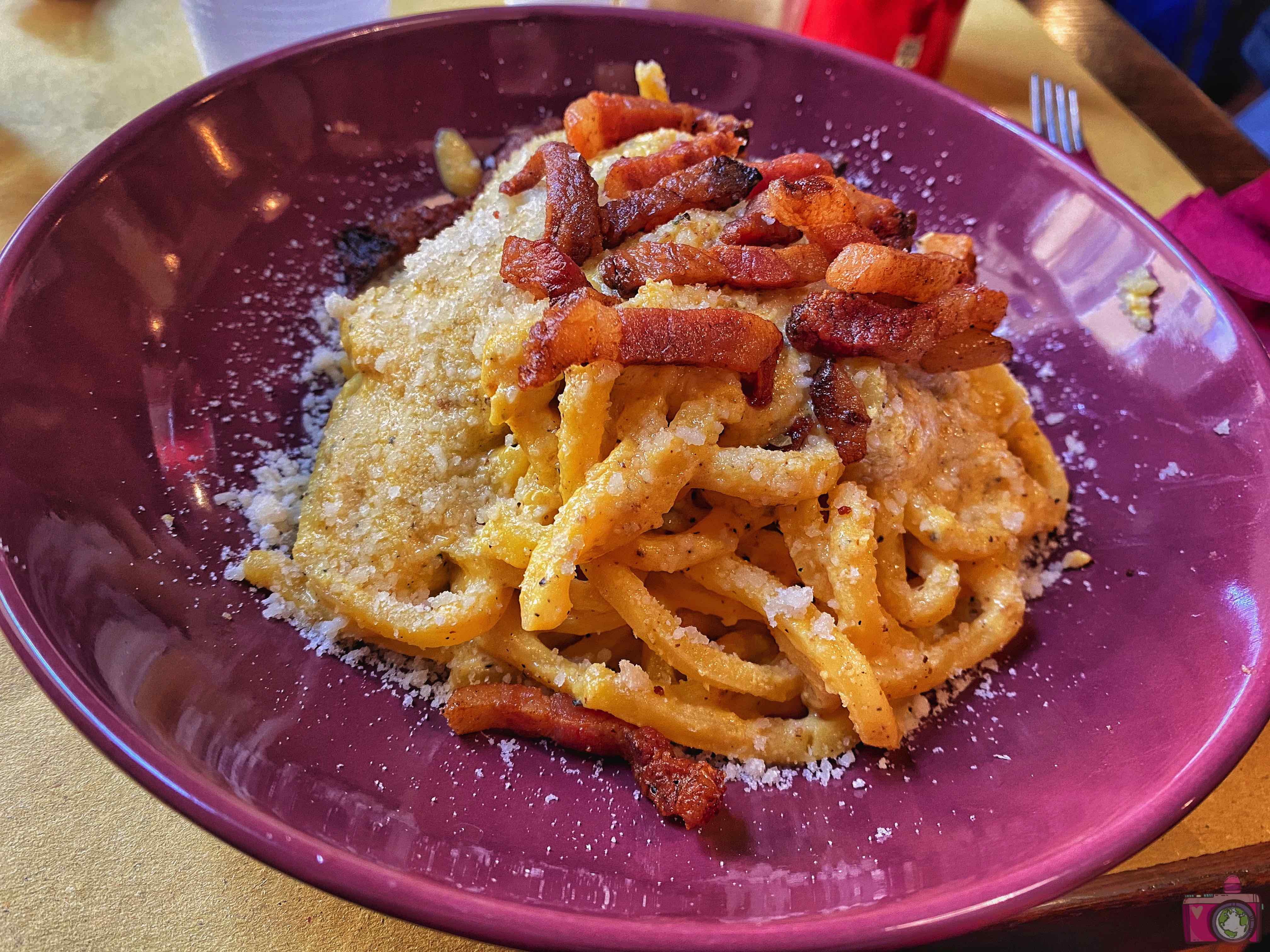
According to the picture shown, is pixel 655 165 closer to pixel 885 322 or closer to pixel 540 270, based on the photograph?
pixel 540 270

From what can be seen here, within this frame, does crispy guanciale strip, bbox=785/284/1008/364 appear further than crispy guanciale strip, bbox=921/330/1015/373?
No

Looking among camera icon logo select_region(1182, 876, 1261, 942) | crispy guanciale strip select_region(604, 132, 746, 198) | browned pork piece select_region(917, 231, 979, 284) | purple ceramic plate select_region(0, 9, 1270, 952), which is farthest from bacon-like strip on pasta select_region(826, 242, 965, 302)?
camera icon logo select_region(1182, 876, 1261, 942)

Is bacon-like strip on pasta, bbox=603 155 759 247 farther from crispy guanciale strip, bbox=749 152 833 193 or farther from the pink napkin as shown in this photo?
the pink napkin

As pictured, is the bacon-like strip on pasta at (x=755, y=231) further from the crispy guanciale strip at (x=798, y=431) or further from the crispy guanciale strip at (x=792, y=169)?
the crispy guanciale strip at (x=798, y=431)

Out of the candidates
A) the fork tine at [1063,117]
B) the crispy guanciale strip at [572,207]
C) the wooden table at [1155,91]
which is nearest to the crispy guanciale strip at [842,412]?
the crispy guanciale strip at [572,207]

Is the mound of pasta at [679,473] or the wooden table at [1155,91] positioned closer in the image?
the mound of pasta at [679,473]
